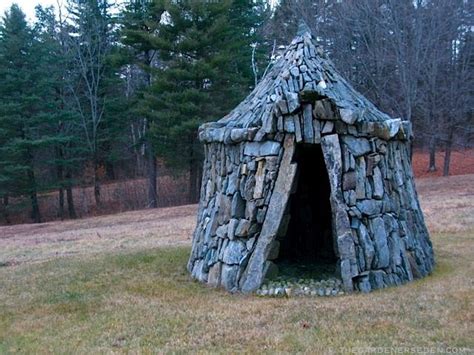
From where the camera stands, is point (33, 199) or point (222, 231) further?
point (33, 199)

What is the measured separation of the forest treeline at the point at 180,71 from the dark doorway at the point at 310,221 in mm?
11832

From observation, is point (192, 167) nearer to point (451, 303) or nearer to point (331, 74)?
point (331, 74)

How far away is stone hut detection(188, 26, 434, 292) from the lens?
23.5ft

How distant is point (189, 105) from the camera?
21.5 metres

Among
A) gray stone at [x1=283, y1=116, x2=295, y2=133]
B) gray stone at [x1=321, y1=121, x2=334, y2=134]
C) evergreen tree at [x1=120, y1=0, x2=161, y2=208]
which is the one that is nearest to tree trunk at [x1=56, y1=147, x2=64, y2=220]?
evergreen tree at [x1=120, y1=0, x2=161, y2=208]

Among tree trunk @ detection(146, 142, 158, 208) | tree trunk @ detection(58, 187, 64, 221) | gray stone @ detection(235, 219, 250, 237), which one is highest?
gray stone @ detection(235, 219, 250, 237)

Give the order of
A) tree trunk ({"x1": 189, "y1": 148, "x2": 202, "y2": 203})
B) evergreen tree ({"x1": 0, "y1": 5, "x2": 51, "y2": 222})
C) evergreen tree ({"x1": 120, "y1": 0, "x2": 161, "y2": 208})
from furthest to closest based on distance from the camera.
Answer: tree trunk ({"x1": 189, "y1": 148, "x2": 202, "y2": 203}) → evergreen tree ({"x1": 120, "y1": 0, "x2": 161, "y2": 208}) → evergreen tree ({"x1": 0, "y1": 5, "x2": 51, "y2": 222})

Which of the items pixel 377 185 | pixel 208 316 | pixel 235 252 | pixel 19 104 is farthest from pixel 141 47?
pixel 208 316

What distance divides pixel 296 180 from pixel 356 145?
95cm

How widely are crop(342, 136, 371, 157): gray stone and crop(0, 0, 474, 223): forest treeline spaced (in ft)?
47.2

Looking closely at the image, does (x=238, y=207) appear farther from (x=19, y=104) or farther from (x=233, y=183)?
(x=19, y=104)

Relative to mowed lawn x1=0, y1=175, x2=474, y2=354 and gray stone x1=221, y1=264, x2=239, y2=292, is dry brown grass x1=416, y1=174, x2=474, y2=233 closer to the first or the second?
mowed lawn x1=0, y1=175, x2=474, y2=354

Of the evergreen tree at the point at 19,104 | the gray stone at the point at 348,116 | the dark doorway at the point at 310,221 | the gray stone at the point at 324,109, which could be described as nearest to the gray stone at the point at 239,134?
the gray stone at the point at 324,109

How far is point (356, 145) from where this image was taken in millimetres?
7312
